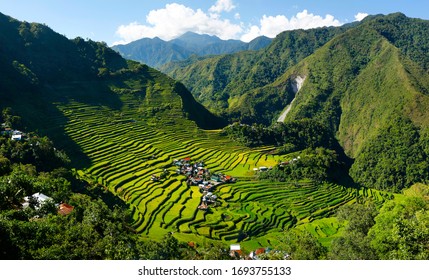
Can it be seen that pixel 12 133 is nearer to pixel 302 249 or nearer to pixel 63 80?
pixel 63 80

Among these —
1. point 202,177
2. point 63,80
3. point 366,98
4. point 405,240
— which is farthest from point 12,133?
point 366,98

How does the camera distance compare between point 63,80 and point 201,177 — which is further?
point 63,80

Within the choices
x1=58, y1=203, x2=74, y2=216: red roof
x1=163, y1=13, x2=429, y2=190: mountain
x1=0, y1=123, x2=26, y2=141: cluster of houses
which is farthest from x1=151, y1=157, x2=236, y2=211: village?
x1=163, y1=13, x2=429, y2=190: mountain

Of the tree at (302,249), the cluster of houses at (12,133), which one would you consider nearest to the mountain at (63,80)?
the cluster of houses at (12,133)

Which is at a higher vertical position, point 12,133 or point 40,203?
point 12,133

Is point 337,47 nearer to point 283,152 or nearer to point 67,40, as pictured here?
point 283,152

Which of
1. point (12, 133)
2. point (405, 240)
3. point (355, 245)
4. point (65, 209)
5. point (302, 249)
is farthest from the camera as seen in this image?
point (12, 133)

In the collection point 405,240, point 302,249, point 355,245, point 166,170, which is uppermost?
point 405,240
